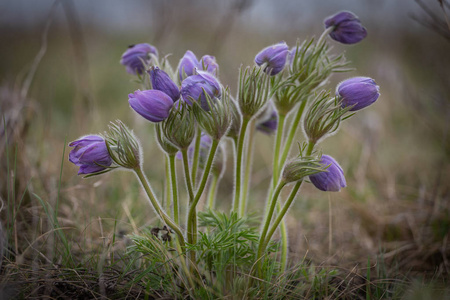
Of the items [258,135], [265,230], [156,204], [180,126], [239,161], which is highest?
[258,135]

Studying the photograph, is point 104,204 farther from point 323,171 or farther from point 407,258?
point 407,258

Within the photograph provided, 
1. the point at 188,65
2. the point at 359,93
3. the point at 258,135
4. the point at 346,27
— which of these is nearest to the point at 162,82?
the point at 188,65

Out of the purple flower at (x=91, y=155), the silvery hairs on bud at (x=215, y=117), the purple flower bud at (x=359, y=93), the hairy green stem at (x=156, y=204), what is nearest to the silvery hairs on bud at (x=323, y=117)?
the purple flower bud at (x=359, y=93)

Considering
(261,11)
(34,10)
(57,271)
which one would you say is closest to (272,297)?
(57,271)

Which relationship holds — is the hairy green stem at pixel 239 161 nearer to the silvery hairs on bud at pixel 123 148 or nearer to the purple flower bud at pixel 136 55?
the silvery hairs on bud at pixel 123 148

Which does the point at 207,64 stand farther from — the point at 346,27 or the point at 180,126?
the point at 346,27

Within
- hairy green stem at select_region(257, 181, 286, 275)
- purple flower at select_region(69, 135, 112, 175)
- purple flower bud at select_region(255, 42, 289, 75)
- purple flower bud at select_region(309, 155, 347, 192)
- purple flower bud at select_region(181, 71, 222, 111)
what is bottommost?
hairy green stem at select_region(257, 181, 286, 275)

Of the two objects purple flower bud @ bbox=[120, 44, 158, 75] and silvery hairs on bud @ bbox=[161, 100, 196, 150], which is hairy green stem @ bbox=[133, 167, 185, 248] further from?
purple flower bud @ bbox=[120, 44, 158, 75]

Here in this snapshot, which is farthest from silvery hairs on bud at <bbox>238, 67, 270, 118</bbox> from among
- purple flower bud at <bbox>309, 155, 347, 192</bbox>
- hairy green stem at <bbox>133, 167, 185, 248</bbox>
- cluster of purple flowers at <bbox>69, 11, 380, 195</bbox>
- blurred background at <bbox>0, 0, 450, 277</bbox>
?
blurred background at <bbox>0, 0, 450, 277</bbox>
